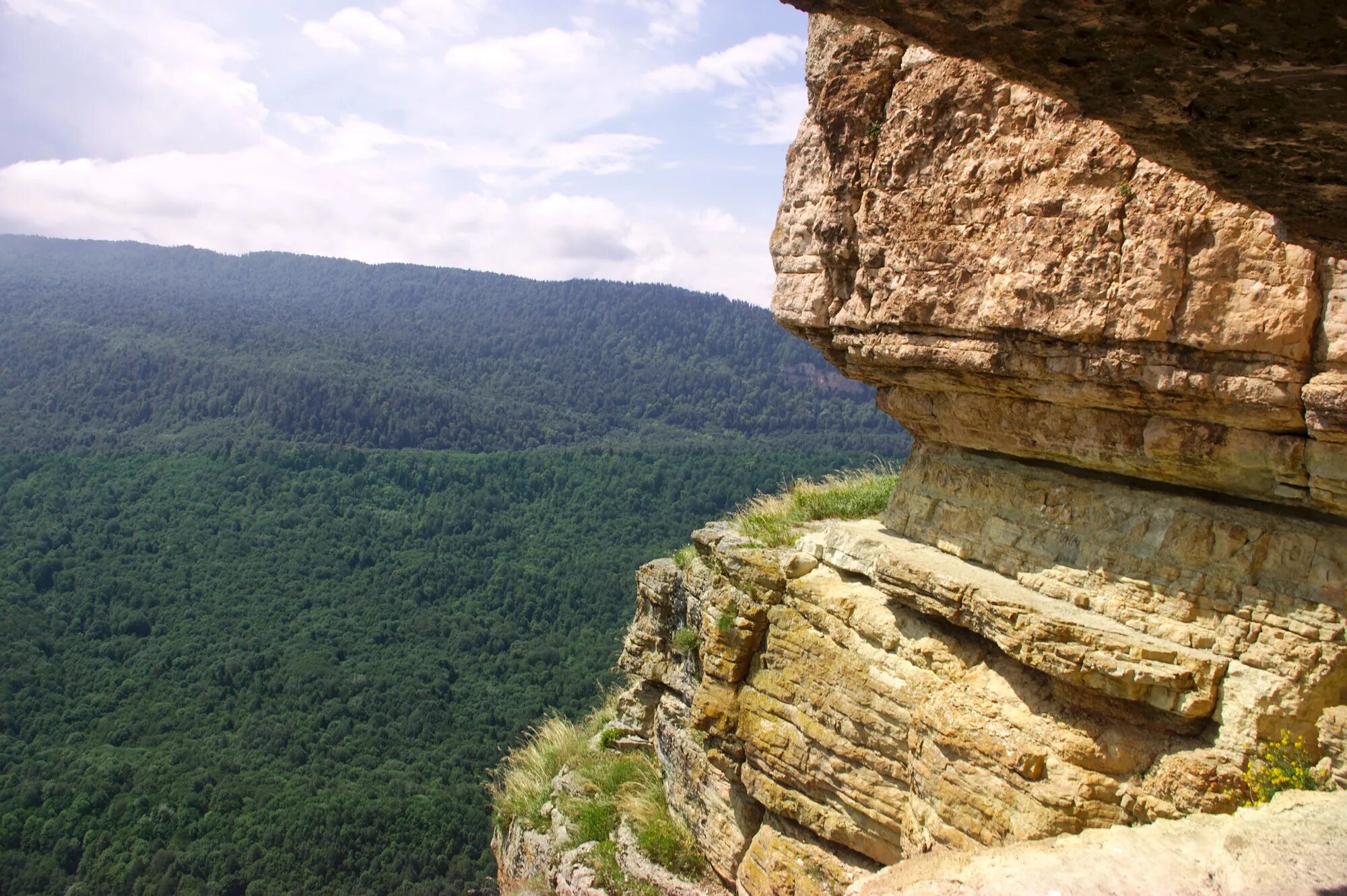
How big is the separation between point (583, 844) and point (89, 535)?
7059 centimetres

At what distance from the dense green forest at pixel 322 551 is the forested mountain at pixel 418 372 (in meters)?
0.59

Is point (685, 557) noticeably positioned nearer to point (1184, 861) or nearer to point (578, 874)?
point (578, 874)

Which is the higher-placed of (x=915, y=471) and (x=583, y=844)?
(x=915, y=471)

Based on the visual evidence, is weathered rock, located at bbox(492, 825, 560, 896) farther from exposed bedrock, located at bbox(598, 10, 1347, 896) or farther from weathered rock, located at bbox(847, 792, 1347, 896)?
weathered rock, located at bbox(847, 792, 1347, 896)

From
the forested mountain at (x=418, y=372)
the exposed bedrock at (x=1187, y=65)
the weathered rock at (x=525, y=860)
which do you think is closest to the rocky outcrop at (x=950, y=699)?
the weathered rock at (x=525, y=860)

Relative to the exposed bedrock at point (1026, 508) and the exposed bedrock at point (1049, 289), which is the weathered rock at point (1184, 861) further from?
the exposed bedrock at point (1049, 289)

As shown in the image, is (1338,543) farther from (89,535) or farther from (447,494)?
(447,494)

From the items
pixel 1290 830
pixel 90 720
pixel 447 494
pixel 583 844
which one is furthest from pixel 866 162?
pixel 447 494

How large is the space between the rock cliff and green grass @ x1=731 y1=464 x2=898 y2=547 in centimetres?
95

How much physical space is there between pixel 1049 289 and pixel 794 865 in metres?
5.26

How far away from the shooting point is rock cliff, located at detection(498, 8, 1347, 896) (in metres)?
5.04

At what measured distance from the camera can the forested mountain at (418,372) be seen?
9975cm

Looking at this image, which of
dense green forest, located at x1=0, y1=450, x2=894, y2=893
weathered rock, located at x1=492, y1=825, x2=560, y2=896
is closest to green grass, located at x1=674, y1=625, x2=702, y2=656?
weathered rock, located at x1=492, y1=825, x2=560, y2=896

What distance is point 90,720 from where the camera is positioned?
44.7m
